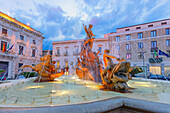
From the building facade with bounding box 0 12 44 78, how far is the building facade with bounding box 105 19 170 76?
2343 centimetres

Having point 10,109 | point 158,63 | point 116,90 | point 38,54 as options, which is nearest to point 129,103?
point 116,90

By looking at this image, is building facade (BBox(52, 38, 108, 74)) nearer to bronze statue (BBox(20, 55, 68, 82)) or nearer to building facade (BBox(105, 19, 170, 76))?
building facade (BBox(105, 19, 170, 76))

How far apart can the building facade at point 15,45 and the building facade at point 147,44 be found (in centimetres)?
2343

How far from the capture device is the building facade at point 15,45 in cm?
1936

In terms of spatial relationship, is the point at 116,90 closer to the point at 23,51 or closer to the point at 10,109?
the point at 10,109

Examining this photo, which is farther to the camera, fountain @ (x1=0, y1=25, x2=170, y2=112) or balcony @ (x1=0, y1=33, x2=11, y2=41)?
balcony @ (x1=0, y1=33, x2=11, y2=41)

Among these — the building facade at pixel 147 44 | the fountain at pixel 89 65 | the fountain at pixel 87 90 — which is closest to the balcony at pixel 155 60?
the building facade at pixel 147 44

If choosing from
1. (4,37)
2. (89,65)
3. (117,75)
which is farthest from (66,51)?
(117,75)

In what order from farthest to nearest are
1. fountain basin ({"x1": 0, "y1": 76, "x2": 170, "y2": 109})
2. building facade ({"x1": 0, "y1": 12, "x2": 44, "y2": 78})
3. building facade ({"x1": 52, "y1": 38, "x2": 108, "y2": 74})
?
building facade ({"x1": 52, "y1": 38, "x2": 108, "y2": 74}) → building facade ({"x1": 0, "y1": 12, "x2": 44, "y2": 78}) → fountain basin ({"x1": 0, "y1": 76, "x2": 170, "y2": 109})

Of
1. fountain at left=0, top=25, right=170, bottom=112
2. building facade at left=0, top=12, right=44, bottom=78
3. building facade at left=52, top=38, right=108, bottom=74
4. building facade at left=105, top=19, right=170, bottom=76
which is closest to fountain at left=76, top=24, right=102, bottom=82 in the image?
fountain at left=0, top=25, right=170, bottom=112

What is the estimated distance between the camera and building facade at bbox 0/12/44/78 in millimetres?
19359

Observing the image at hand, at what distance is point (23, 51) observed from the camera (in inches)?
944

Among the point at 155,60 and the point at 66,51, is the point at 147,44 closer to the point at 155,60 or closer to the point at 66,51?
the point at 155,60

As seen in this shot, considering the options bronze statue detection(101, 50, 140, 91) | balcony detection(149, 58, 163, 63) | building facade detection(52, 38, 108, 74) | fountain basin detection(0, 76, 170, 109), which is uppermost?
building facade detection(52, 38, 108, 74)
